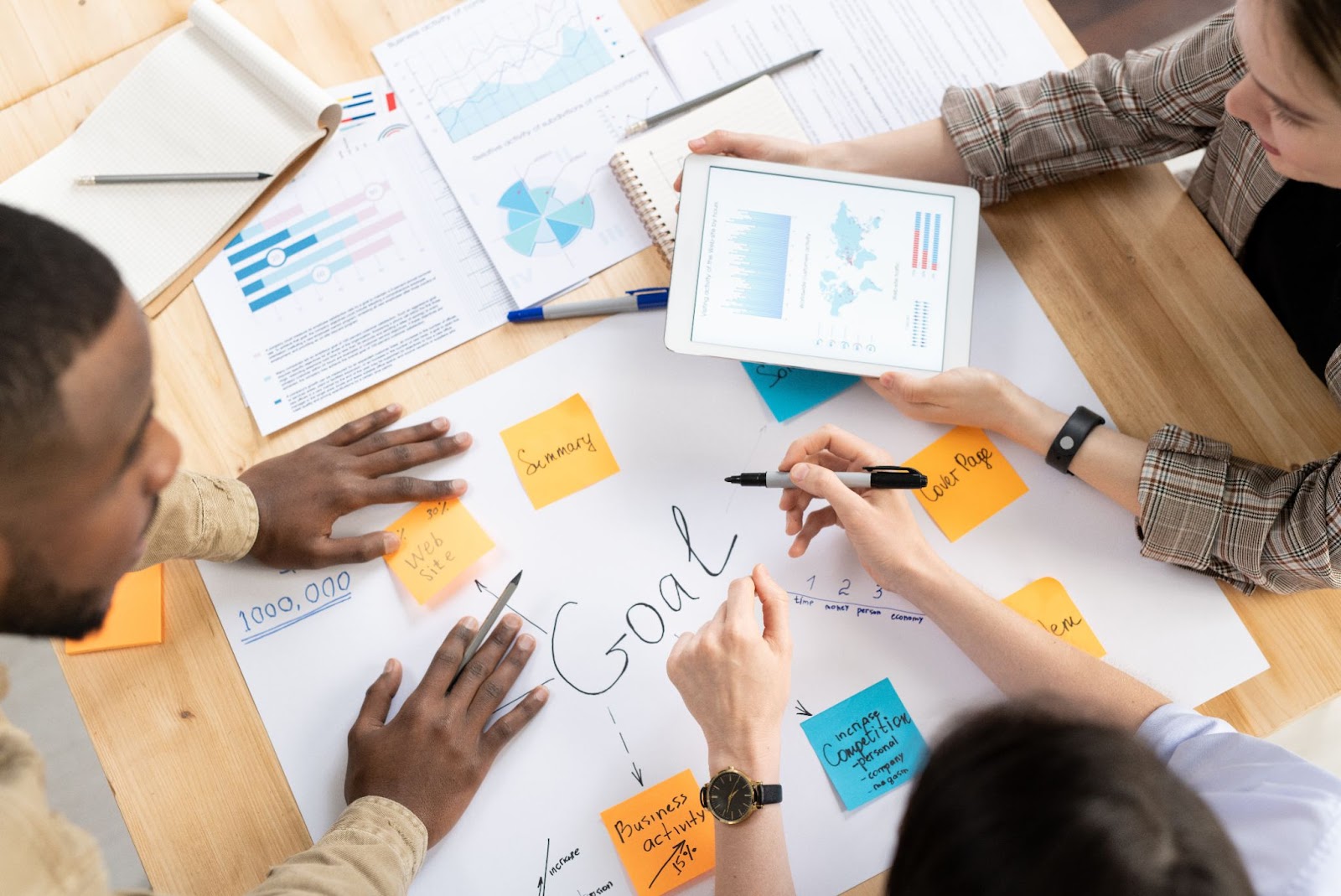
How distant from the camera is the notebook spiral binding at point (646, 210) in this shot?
89 centimetres

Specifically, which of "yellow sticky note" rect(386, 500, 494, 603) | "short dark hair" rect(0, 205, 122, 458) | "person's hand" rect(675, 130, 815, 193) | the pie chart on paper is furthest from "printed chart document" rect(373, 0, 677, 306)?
"short dark hair" rect(0, 205, 122, 458)

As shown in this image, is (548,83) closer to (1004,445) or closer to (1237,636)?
(1004,445)

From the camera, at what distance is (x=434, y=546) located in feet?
2.78

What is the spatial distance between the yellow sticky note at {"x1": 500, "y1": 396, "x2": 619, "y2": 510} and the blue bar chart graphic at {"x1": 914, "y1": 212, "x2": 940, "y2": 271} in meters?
0.35

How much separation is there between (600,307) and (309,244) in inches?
12.5

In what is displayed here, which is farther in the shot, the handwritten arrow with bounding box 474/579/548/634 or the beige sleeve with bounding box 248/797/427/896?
the handwritten arrow with bounding box 474/579/548/634

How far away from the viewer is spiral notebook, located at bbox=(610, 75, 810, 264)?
0.90m

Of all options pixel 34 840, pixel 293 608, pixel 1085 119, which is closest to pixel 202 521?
pixel 293 608

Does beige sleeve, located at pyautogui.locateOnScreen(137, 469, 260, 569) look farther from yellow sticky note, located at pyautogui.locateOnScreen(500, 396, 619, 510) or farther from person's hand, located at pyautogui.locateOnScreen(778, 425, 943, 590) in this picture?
person's hand, located at pyautogui.locateOnScreen(778, 425, 943, 590)

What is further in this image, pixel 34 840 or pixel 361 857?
pixel 361 857

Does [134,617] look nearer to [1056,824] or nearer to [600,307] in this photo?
[600,307]

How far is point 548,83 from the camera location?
0.95m

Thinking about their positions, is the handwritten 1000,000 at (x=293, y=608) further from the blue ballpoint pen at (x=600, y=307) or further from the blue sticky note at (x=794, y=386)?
the blue sticky note at (x=794, y=386)

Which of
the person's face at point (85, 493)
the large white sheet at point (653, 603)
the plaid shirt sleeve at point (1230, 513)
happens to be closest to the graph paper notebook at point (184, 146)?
the large white sheet at point (653, 603)
